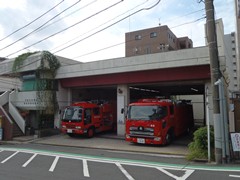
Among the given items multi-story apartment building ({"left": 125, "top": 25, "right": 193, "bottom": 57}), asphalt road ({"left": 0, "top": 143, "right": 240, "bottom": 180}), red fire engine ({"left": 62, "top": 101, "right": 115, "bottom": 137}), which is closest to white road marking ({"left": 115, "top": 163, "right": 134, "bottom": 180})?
asphalt road ({"left": 0, "top": 143, "right": 240, "bottom": 180})

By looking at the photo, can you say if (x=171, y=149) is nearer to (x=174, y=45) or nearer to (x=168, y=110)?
(x=168, y=110)

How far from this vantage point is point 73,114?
62.5ft

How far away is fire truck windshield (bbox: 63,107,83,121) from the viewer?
1878 cm

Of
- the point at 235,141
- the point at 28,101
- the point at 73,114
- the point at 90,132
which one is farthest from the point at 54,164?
the point at 28,101

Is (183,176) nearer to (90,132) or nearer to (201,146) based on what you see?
(201,146)

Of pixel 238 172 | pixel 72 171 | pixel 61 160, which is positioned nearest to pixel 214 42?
pixel 238 172

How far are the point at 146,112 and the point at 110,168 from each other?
601cm

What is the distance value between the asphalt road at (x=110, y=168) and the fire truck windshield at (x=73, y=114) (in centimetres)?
687

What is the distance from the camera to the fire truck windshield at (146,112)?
578 inches

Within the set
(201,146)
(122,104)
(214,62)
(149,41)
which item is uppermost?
(149,41)

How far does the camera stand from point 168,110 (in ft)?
50.6

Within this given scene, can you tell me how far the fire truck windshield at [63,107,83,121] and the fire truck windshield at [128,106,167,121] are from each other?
478cm

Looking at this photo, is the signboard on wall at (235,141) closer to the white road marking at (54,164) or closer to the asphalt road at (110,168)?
the asphalt road at (110,168)

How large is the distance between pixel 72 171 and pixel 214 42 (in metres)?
7.40
